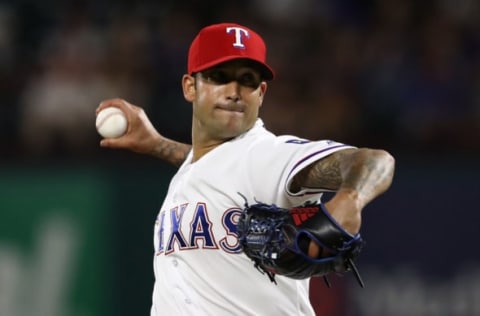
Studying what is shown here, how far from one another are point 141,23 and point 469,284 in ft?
12.3

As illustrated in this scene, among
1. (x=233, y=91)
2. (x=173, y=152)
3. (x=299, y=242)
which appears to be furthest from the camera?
(x=173, y=152)

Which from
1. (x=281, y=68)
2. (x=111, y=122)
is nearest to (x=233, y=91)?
(x=111, y=122)

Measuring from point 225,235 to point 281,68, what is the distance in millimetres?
4952

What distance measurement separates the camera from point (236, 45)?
3779mm

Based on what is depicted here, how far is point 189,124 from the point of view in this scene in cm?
801

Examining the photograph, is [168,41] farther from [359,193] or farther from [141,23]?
[359,193]

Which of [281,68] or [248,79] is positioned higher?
[281,68]

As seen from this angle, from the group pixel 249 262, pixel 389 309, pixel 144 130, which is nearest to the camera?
pixel 249 262

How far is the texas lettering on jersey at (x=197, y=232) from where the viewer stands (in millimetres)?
3627

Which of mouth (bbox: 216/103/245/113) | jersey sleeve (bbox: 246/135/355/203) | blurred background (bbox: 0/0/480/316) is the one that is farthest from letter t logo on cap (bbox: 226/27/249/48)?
blurred background (bbox: 0/0/480/316)

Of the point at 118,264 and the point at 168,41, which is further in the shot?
the point at 168,41

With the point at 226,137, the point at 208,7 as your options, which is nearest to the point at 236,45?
the point at 226,137

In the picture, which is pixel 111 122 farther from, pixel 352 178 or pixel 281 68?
pixel 281 68

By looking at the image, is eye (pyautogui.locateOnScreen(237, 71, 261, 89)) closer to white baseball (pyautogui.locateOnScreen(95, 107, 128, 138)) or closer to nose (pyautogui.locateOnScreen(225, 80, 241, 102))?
nose (pyautogui.locateOnScreen(225, 80, 241, 102))
